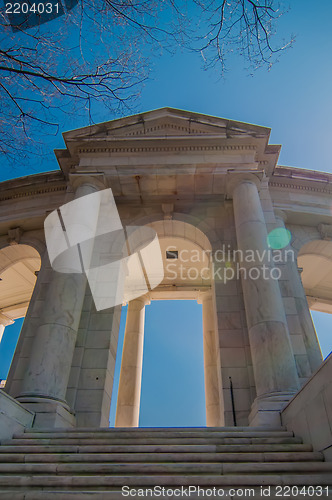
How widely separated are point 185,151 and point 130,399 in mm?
18363

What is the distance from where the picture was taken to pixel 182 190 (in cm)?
2208

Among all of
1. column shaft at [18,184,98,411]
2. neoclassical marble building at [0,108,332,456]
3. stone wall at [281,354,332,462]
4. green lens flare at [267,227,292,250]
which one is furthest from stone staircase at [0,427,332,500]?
green lens flare at [267,227,292,250]

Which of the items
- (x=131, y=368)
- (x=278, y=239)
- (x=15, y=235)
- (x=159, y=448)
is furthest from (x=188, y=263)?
(x=159, y=448)

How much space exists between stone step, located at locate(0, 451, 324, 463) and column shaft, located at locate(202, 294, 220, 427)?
1632 centimetres

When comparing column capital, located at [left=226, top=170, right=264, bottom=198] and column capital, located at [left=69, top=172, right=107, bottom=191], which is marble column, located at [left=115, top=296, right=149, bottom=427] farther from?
column capital, located at [left=226, top=170, right=264, bottom=198]

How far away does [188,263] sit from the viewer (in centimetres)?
2967

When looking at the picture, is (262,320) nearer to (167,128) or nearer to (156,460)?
(156,460)

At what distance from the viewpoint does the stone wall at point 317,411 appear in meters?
8.54

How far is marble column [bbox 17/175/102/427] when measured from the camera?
13547 millimetres

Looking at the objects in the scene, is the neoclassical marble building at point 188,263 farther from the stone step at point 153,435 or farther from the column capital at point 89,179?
the stone step at point 153,435

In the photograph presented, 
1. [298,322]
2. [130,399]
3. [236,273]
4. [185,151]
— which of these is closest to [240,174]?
[185,151]

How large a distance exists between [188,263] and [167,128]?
1151 centimetres

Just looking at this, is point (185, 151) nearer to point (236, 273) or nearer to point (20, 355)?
point (236, 273)

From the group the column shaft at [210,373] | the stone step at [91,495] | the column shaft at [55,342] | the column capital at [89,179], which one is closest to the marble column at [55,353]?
the column shaft at [55,342]
